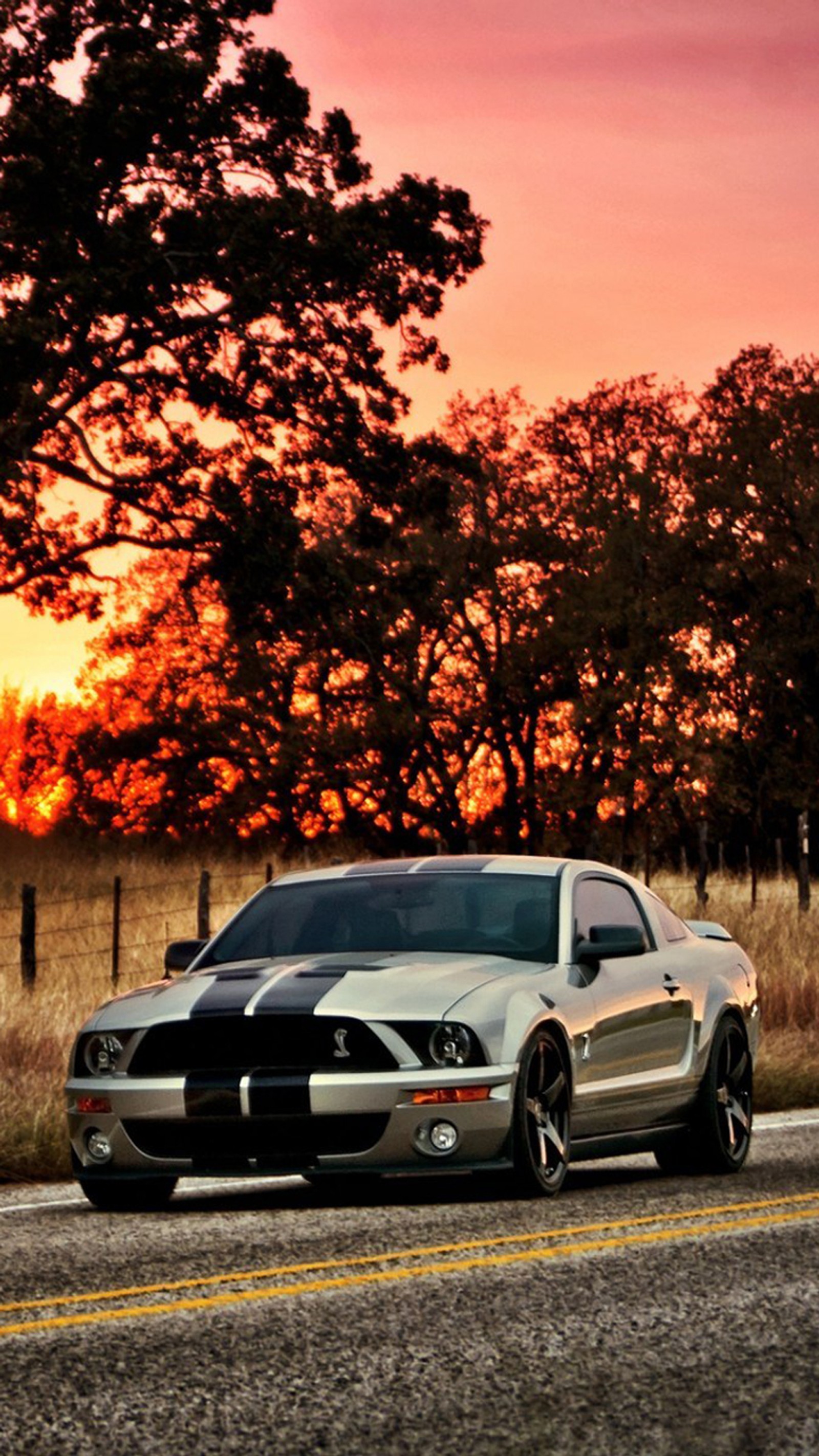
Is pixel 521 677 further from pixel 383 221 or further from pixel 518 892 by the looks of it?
pixel 518 892

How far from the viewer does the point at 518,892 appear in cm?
1094

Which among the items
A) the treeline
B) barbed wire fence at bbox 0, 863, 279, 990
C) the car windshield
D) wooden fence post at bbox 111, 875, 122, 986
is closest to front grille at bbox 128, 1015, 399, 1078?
the car windshield

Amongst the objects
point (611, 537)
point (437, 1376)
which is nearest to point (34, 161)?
point (437, 1376)

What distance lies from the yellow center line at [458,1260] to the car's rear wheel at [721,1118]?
1.16m

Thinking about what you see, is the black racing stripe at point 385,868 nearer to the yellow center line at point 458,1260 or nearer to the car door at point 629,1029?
the car door at point 629,1029

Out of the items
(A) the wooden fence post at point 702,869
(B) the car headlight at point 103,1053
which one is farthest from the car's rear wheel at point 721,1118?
(A) the wooden fence post at point 702,869

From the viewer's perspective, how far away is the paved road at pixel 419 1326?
5.32m

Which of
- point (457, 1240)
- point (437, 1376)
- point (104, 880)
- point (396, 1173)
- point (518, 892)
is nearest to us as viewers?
point (437, 1376)

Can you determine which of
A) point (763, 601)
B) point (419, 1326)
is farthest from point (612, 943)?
point (763, 601)

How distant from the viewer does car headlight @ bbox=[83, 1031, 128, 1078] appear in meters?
9.89

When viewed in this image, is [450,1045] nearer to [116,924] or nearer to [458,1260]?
[458,1260]

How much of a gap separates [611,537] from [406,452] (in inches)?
987

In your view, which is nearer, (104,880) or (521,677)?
(104,880)

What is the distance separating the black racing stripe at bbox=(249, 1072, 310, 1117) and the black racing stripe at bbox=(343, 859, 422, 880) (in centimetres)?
182
